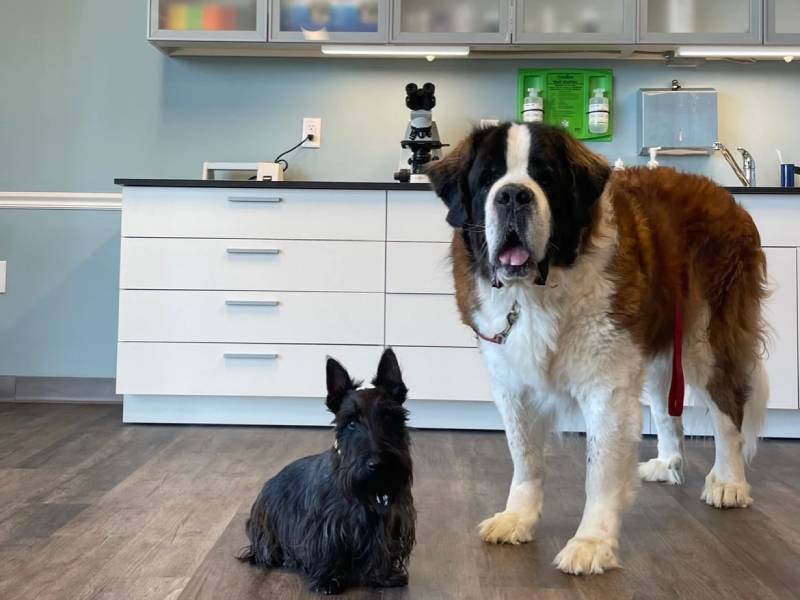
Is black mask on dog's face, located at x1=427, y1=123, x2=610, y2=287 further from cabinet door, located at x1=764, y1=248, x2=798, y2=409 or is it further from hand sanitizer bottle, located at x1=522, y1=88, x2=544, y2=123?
hand sanitizer bottle, located at x1=522, y1=88, x2=544, y2=123

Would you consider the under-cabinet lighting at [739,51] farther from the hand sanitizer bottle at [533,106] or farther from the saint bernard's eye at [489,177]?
the saint bernard's eye at [489,177]

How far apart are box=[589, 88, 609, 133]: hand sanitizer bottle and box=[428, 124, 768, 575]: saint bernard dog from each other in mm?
1723

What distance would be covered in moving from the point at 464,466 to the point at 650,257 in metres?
0.99

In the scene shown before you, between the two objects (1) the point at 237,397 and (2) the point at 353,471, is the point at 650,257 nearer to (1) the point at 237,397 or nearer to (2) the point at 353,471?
(2) the point at 353,471

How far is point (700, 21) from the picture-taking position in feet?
11.0

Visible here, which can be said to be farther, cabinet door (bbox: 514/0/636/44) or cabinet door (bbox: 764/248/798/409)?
cabinet door (bbox: 514/0/636/44)

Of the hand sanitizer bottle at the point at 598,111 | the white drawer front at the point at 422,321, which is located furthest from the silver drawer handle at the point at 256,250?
the hand sanitizer bottle at the point at 598,111

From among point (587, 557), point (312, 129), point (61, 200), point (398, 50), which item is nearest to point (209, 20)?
point (312, 129)

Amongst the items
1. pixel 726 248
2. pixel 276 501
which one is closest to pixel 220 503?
pixel 276 501

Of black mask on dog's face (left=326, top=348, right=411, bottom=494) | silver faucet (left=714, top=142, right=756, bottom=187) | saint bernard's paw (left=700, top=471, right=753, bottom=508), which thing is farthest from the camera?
silver faucet (left=714, top=142, right=756, bottom=187)

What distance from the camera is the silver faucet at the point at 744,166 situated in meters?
3.43

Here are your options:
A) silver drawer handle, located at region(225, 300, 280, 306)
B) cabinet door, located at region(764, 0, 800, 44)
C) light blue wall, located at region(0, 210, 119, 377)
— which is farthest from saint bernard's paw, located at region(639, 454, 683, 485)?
light blue wall, located at region(0, 210, 119, 377)

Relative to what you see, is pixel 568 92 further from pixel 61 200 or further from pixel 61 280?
pixel 61 280

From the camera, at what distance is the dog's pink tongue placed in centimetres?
144
